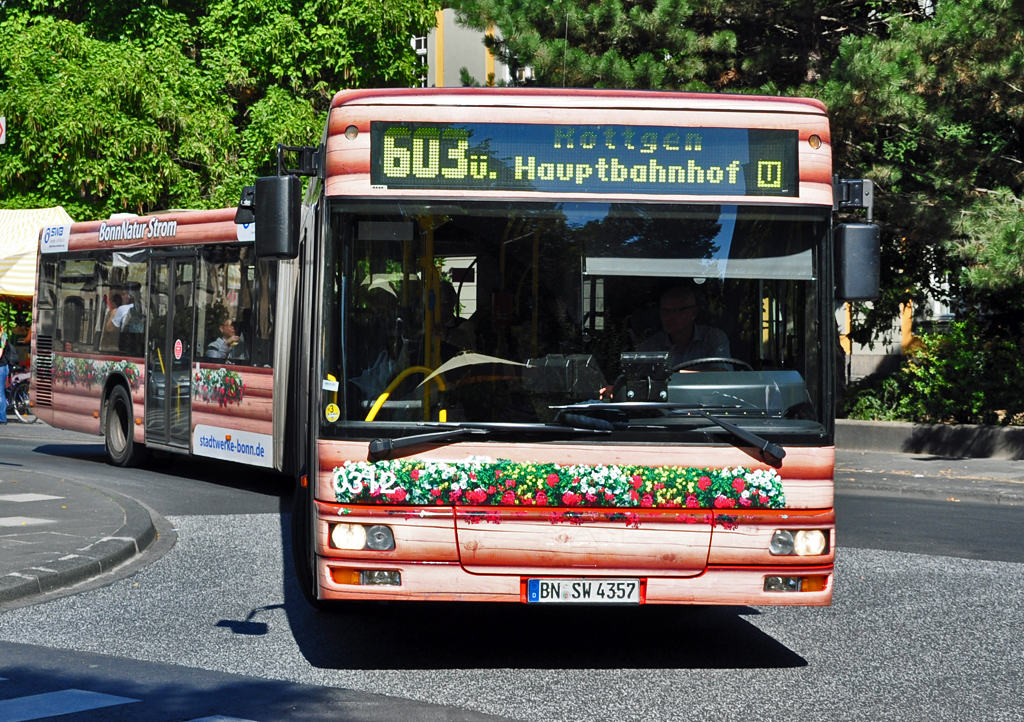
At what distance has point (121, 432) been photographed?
16219 mm

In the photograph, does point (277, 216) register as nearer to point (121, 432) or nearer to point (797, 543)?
point (797, 543)

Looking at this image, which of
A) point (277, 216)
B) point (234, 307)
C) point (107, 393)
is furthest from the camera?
point (107, 393)

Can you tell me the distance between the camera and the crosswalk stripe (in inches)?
212

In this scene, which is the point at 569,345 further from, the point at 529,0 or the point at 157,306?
the point at 529,0

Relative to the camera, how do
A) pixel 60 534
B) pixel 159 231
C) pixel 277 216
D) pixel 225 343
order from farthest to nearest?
pixel 159 231, pixel 225 343, pixel 60 534, pixel 277 216

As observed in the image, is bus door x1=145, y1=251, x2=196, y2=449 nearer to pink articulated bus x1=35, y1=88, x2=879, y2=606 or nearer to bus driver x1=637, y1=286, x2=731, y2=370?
pink articulated bus x1=35, y1=88, x2=879, y2=606

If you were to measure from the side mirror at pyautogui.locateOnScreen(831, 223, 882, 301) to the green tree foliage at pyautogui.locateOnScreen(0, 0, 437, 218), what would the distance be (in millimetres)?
21278

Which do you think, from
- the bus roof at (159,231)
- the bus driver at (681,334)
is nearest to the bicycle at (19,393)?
the bus roof at (159,231)

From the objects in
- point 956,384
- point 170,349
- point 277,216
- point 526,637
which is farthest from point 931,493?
point 277,216

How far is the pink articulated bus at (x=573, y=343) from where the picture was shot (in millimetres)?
5980

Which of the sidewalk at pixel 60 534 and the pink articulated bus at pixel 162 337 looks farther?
the pink articulated bus at pixel 162 337

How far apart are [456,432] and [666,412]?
95 centimetres

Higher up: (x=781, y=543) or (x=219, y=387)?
(x=219, y=387)

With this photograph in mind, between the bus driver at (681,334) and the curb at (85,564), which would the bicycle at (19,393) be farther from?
the bus driver at (681,334)
